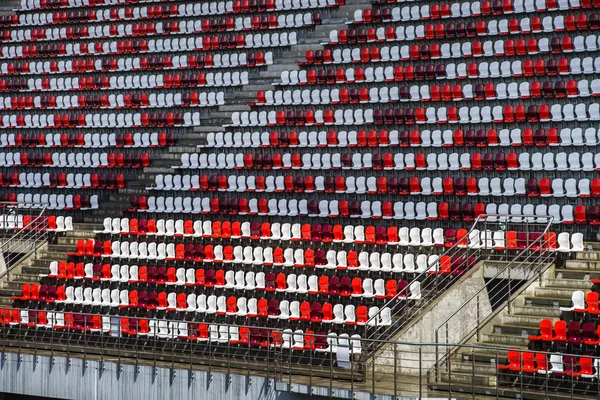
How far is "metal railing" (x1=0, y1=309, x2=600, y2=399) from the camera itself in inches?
465

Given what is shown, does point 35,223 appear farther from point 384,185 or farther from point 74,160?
point 384,185

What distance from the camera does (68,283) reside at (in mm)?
17812

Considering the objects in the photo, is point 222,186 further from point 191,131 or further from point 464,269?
point 464,269

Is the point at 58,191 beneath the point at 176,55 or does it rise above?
beneath

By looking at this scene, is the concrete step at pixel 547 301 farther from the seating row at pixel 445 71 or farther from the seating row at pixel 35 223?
the seating row at pixel 35 223

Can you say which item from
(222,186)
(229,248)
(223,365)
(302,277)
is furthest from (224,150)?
(223,365)

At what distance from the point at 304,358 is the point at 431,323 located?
1857mm

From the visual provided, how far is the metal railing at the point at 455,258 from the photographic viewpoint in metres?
13.9

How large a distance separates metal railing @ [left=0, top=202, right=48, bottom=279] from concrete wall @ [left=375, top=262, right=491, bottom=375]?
800 cm

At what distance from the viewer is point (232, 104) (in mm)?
21000

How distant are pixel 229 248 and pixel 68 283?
3019 millimetres

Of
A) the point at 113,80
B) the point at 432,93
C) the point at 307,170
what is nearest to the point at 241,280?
the point at 307,170

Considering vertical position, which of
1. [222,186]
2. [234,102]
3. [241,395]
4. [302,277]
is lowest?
[241,395]

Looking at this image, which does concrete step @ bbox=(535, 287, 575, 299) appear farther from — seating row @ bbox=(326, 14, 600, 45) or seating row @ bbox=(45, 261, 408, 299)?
seating row @ bbox=(326, 14, 600, 45)
